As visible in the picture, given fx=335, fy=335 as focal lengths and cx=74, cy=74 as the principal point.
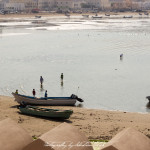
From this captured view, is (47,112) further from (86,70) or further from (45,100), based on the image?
(86,70)

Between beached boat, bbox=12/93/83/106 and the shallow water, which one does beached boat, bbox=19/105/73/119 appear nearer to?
beached boat, bbox=12/93/83/106

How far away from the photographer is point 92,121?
82.0ft

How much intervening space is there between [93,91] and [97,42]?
45253mm

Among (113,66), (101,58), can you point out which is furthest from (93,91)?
(101,58)

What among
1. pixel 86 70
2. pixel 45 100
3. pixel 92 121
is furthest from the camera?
pixel 86 70

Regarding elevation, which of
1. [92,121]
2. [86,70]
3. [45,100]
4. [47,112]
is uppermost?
[47,112]

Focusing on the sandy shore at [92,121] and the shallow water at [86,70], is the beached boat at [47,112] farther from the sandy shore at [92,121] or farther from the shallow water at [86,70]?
the shallow water at [86,70]

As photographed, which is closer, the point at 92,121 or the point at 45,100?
the point at 92,121

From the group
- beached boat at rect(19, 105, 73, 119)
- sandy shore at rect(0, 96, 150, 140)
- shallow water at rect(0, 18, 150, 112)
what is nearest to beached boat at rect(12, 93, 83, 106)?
sandy shore at rect(0, 96, 150, 140)

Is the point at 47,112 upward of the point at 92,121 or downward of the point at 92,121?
upward

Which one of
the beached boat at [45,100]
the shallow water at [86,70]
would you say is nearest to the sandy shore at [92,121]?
the beached boat at [45,100]

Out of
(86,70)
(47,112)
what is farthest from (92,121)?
(86,70)

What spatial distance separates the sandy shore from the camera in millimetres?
22234

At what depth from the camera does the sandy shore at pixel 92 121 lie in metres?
22.2
